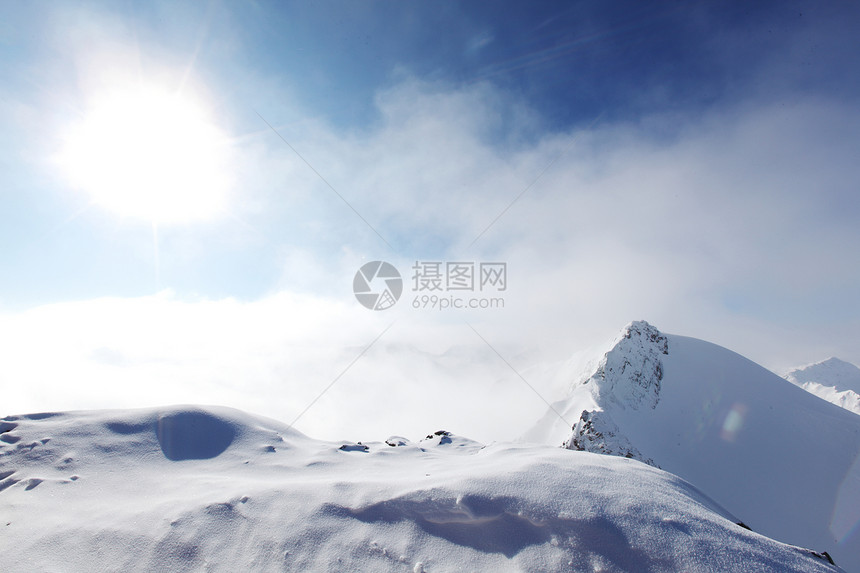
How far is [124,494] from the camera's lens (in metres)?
5.33

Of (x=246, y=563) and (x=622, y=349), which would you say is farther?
(x=622, y=349)

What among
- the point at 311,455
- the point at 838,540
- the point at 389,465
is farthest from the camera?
the point at 838,540

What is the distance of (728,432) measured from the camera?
23.2 meters

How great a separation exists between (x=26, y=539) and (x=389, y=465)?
484 cm

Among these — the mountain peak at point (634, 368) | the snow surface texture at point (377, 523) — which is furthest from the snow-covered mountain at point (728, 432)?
the snow surface texture at point (377, 523)

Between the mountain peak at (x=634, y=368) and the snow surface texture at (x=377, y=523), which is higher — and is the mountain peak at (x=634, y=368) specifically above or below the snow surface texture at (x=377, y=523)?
above

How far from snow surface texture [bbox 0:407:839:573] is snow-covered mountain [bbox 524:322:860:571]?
20.8m

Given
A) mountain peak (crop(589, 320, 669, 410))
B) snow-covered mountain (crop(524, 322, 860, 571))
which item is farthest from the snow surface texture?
mountain peak (crop(589, 320, 669, 410))

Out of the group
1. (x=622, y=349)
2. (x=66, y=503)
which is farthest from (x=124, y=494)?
(x=622, y=349)

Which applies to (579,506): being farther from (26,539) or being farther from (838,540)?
(838,540)

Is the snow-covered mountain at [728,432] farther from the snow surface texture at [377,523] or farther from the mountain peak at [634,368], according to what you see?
the snow surface texture at [377,523]

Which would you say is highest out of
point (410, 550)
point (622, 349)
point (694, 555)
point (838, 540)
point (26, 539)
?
point (622, 349)

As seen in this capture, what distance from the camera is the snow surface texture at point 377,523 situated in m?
3.35

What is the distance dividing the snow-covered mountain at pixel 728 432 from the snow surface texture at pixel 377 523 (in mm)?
20832
